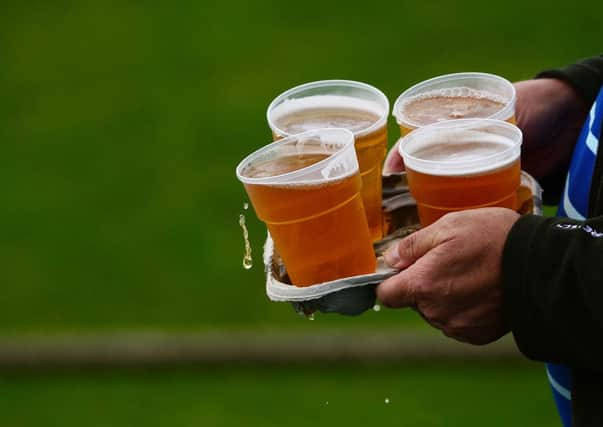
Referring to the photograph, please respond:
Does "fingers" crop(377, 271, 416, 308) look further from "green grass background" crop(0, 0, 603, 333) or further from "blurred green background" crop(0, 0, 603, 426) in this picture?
"green grass background" crop(0, 0, 603, 333)

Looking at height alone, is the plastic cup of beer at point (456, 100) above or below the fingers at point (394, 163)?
above

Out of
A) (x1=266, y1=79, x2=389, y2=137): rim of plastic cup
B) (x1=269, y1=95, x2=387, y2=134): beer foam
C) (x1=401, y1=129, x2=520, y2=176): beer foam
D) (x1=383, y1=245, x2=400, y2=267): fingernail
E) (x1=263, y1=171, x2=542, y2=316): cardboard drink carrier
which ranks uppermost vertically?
(x1=266, y1=79, x2=389, y2=137): rim of plastic cup

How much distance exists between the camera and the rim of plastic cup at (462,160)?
1691 mm

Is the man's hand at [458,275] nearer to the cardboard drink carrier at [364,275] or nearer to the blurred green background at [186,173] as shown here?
the cardboard drink carrier at [364,275]

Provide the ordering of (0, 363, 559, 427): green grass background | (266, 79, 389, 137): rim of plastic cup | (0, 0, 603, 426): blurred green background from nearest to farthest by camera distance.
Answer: (266, 79, 389, 137): rim of plastic cup, (0, 363, 559, 427): green grass background, (0, 0, 603, 426): blurred green background

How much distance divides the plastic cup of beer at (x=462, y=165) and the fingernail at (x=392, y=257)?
10 cm

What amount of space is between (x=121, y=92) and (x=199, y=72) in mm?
426

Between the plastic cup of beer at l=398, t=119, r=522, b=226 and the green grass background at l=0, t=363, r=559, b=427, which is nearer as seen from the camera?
the plastic cup of beer at l=398, t=119, r=522, b=226

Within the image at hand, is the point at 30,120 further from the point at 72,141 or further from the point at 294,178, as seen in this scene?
the point at 294,178

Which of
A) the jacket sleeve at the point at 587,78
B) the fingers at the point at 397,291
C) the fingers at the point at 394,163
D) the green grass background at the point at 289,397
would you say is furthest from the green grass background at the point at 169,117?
the fingers at the point at 397,291

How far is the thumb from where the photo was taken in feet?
5.42

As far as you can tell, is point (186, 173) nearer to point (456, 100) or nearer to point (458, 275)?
point (456, 100)

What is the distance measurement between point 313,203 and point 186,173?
3.35m

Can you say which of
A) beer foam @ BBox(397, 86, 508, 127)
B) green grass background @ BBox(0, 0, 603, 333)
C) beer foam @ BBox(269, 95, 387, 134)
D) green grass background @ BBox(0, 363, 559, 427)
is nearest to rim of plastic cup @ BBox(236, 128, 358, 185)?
beer foam @ BBox(269, 95, 387, 134)
